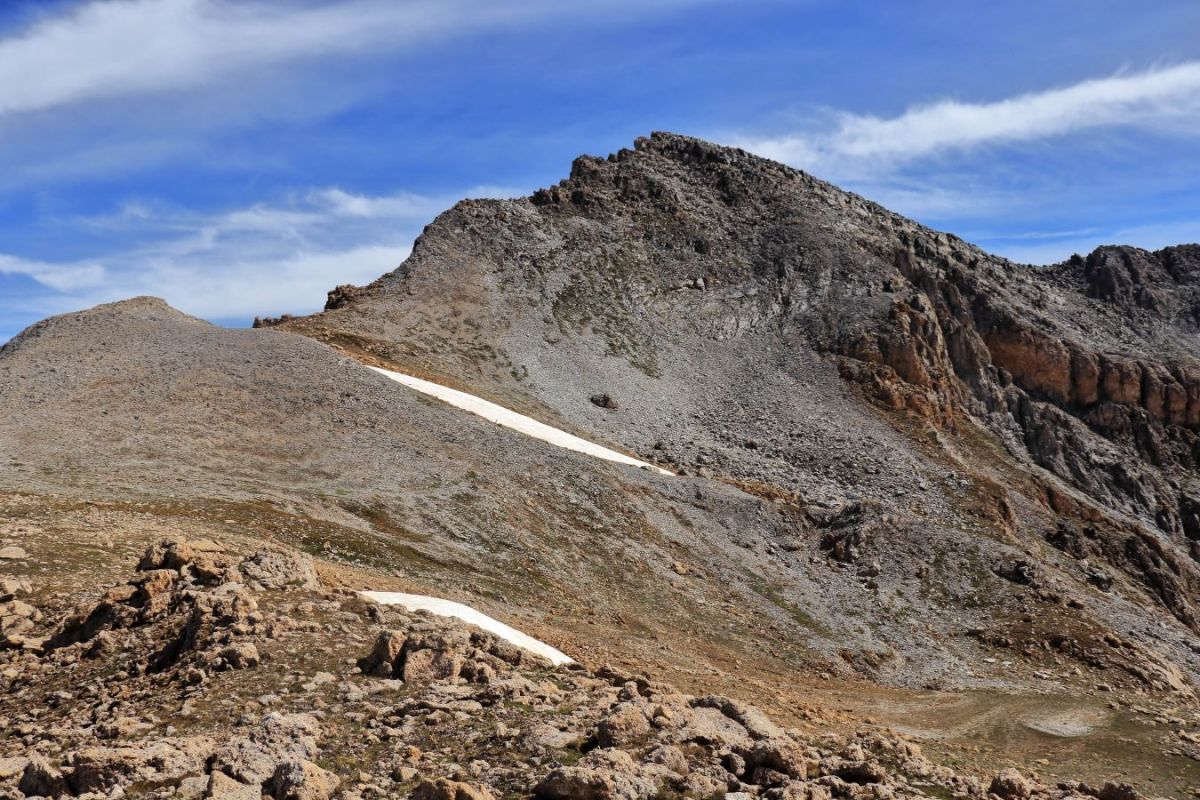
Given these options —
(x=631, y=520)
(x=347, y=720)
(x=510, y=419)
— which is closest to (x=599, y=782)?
(x=347, y=720)

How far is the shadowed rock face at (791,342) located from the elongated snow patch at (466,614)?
114 ft

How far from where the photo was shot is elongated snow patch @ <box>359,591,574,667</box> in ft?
81.1

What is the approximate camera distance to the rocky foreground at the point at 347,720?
12.8 metres

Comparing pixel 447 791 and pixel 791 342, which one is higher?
pixel 791 342

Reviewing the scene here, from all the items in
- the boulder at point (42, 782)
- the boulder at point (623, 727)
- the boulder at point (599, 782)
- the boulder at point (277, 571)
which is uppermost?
the boulder at point (277, 571)

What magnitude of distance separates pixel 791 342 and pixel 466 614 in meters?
62.2

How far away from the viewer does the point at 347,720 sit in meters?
14.8

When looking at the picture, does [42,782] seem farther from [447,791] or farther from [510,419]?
[510,419]

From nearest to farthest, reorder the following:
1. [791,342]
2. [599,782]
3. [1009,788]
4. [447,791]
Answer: [447,791]
[599,782]
[1009,788]
[791,342]

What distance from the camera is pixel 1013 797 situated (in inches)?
572

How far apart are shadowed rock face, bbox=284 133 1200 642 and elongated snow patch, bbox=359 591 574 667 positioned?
34690 mm

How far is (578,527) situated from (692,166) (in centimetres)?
7099

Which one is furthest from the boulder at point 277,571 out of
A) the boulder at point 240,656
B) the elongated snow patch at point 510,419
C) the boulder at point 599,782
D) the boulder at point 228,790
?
the elongated snow patch at point 510,419

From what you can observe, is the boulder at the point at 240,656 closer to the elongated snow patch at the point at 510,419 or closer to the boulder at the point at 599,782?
the boulder at the point at 599,782
